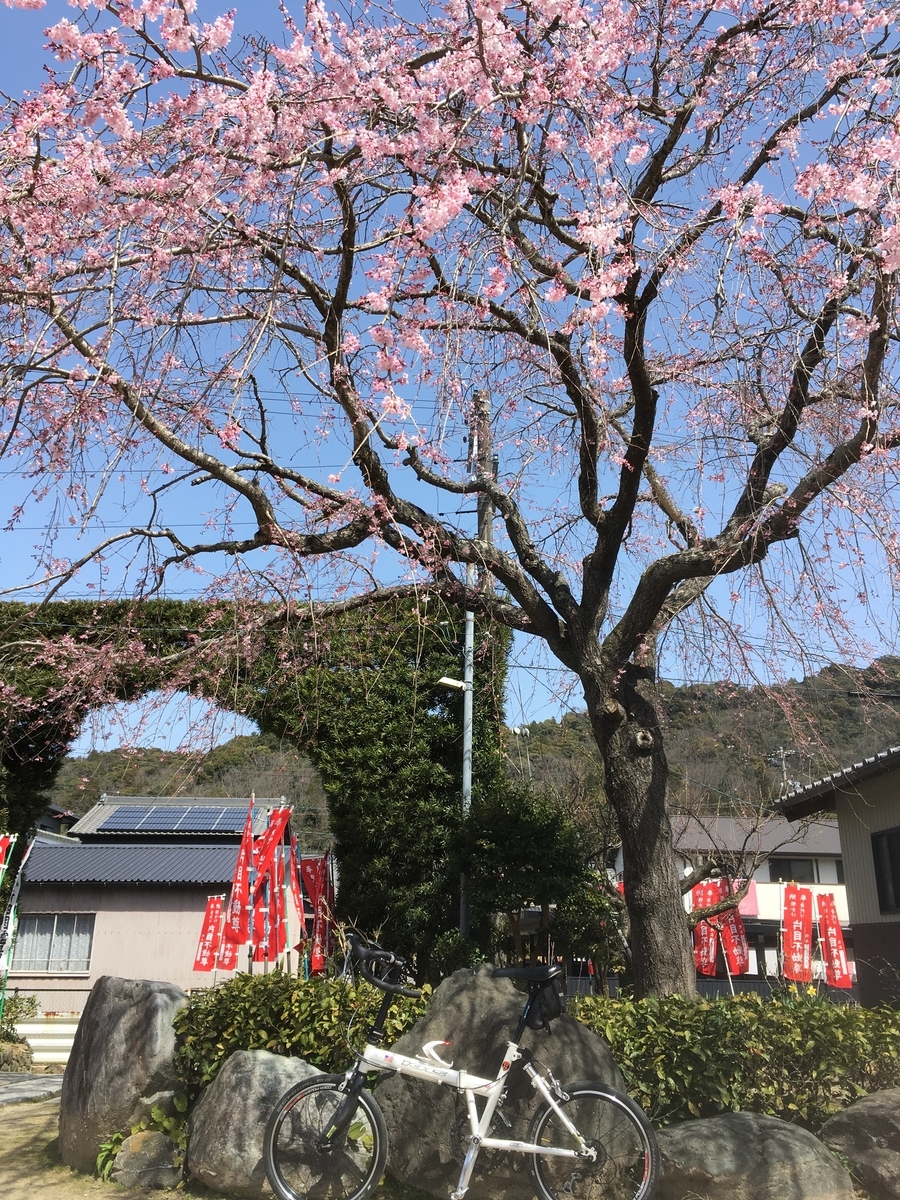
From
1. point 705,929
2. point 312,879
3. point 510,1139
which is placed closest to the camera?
point 510,1139

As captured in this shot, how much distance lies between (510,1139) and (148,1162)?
2.10 meters

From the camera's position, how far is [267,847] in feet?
30.0

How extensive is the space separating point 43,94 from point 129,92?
17.8 inches

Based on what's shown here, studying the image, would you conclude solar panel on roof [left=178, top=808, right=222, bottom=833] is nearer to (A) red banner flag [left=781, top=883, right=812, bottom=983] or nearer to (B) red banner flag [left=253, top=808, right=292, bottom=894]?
(B) red banner flag [left=253, top=808, right=292, bottom=894]

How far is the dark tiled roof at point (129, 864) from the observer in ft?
51.9

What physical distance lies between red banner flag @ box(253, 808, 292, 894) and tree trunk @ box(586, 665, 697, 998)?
14.6ft

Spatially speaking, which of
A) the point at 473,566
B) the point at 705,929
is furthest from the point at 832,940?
the point at 473,566

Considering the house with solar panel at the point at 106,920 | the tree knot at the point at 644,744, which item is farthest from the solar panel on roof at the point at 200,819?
the tree knot at the point at 644,744

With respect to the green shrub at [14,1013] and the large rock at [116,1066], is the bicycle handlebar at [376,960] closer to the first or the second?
the large rock at [116,1066]

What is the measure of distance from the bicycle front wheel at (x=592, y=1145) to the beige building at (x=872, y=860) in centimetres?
745

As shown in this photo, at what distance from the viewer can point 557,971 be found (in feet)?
13.1

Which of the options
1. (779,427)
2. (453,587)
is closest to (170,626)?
(453,587)

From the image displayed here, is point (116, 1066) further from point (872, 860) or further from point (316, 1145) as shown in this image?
point (872, 860)

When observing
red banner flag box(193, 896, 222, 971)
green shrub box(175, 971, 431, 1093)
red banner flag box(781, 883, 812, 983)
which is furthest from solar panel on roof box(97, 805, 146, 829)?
green shrub box(175, 971, 431, 1093)
